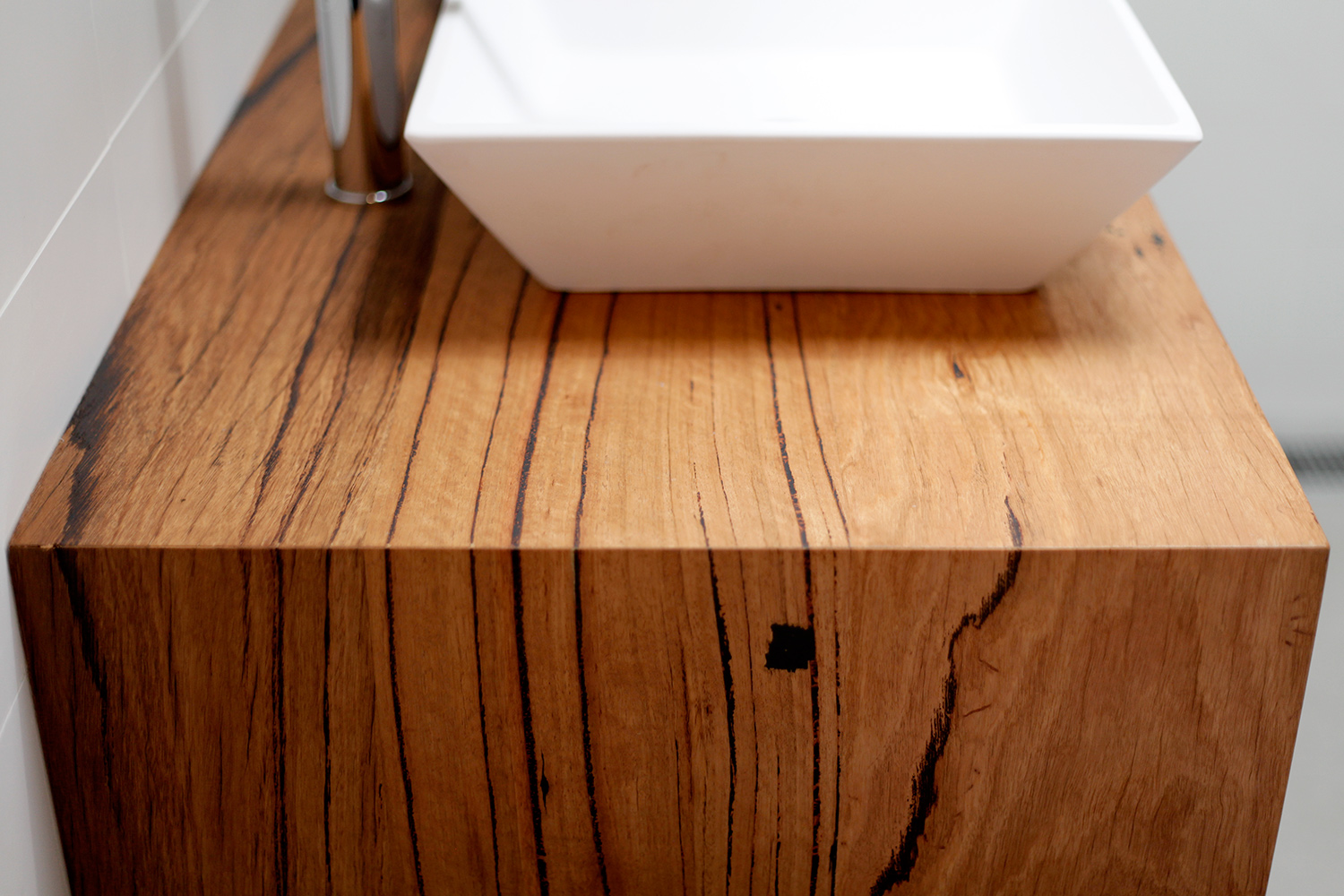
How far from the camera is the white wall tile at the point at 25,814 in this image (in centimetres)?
70

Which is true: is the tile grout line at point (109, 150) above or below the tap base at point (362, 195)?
above

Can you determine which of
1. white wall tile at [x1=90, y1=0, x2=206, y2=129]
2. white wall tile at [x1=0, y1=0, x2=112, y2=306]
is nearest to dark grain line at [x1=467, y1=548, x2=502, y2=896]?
white wall tile at [x1=0, y1=0, x2=112, y2=306]

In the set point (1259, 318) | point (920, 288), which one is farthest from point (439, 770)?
point (1259, 318)

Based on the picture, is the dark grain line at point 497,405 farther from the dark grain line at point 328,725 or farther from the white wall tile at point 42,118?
the white wall tile at point 42,118

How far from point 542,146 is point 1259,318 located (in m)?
1.19

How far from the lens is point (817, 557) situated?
27.4 inches

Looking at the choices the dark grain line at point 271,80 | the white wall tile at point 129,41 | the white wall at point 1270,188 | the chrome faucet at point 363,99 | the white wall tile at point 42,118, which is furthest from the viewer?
the white wall at point 1270,188

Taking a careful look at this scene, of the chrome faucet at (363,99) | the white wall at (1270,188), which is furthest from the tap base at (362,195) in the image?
the white wall at (1270,188)

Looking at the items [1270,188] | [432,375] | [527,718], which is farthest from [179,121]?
[1270,188]

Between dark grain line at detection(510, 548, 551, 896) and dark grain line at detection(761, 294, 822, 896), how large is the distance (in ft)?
0.56

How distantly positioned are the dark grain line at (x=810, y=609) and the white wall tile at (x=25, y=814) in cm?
48

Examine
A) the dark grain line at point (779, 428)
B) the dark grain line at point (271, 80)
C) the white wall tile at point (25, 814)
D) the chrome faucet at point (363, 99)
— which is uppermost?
the chrome faucet at point (363, 99)

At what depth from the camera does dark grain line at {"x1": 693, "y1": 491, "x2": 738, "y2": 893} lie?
71 cm

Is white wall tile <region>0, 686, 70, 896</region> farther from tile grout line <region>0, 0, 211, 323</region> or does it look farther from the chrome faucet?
the chrome faucet
